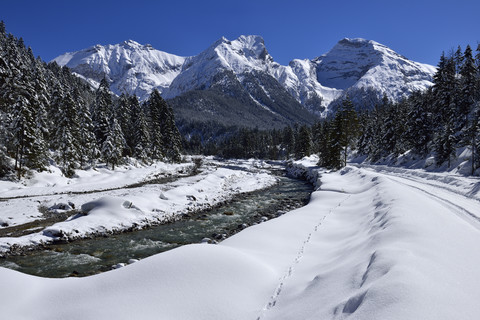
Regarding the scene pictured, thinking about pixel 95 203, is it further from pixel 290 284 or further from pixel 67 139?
pixel 67 139

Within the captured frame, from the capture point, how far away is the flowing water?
488 inches

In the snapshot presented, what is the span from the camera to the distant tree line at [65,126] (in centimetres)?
3112

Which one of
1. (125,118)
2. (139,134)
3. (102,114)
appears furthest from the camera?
(125,118)

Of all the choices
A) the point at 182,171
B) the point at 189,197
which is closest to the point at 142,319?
the point at 189,197

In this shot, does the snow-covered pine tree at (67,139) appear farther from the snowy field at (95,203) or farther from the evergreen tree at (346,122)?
the evergreen tree at (346,122)

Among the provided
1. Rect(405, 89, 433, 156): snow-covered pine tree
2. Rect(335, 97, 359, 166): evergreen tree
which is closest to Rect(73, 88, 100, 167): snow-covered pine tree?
Rect(335, 97, 359, 166): evergreen tree

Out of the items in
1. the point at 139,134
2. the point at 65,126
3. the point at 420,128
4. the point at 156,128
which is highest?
the point at 420,128

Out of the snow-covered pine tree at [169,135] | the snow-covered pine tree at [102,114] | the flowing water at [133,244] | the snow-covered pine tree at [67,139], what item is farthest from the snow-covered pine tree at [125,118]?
the flowing water at [133,244]

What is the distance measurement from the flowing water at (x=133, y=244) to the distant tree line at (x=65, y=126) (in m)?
22.3

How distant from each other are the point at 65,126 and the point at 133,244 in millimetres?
29734

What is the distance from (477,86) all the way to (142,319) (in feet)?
205

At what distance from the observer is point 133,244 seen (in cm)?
1574

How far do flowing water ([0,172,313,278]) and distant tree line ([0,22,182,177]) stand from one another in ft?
73.3

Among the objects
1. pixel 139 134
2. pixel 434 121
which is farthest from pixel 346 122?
pixel 139 134
